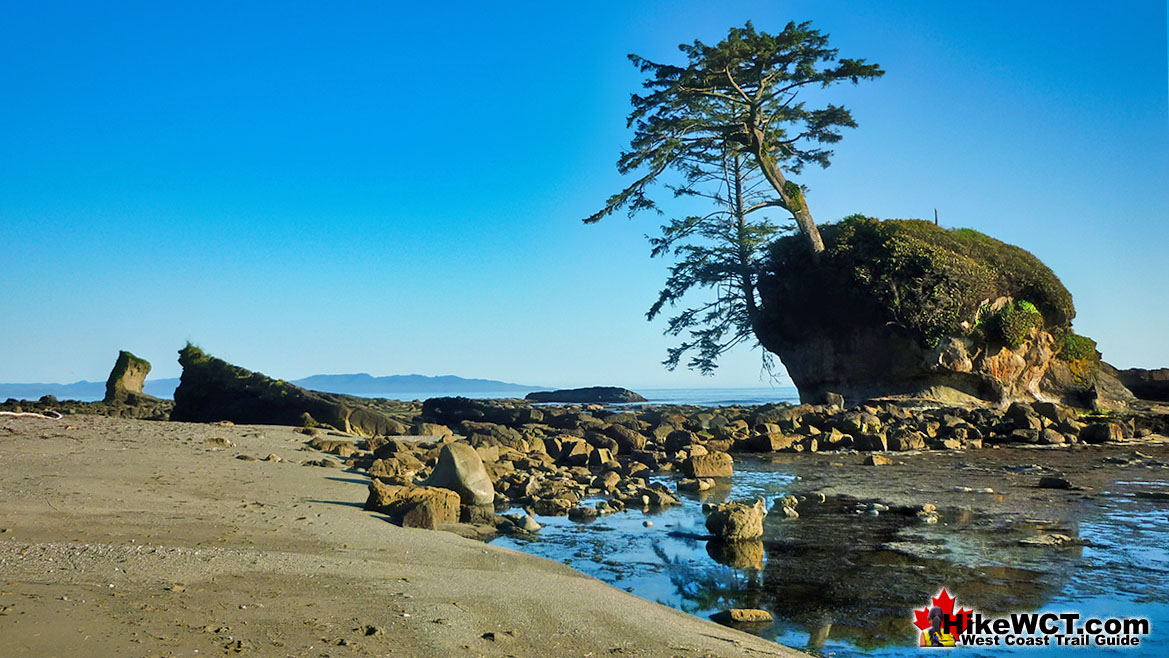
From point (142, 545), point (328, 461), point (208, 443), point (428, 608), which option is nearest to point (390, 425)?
point (208, 443)

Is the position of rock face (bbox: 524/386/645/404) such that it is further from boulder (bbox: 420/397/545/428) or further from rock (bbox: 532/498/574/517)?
rock (bbox: 532/498/574/517)

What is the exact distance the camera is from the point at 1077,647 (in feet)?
13.9

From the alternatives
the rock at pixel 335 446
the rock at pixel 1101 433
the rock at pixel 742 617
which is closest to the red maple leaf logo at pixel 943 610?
the rock at pixel 742 617

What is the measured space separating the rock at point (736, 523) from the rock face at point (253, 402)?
11.9 m

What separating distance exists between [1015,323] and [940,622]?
852 inches

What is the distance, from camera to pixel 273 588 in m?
4.00

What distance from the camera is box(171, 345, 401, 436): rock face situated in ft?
58.1

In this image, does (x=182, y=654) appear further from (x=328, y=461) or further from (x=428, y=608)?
(x=328, y=461)

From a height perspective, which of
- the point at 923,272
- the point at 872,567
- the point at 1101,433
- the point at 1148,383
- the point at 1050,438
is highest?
the point at 923,272

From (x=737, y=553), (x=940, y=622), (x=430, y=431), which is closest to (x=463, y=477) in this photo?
(x=737, y=553)

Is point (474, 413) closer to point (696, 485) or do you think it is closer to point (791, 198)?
point (791, 198)

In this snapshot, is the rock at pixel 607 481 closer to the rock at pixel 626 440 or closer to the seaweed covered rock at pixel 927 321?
the rock at pixel 626 440

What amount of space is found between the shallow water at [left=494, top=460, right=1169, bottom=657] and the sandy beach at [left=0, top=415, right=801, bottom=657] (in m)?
0.78

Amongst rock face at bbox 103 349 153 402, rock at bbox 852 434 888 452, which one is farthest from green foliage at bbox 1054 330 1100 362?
rock face at bbox 103 349 153 402
